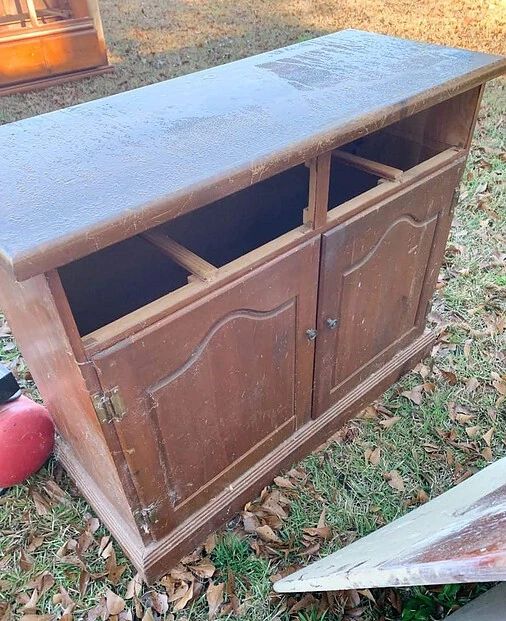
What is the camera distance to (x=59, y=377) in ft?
4.16

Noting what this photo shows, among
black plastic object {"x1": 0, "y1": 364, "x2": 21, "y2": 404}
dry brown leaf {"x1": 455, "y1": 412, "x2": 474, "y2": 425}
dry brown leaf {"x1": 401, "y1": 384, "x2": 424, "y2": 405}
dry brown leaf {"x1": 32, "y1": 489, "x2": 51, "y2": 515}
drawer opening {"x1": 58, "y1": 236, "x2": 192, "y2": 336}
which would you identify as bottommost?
dry brown leaf {"x1": 455, "y1": 412, "x2": 474, "y2": 425}

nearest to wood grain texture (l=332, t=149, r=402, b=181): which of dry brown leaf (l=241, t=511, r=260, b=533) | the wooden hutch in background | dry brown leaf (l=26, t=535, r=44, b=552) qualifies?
dry brown leaf (l=241, t=511, r=260, b=533)

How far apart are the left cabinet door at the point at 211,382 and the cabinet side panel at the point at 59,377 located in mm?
84

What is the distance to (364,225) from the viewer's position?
1484 mm

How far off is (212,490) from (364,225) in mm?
919

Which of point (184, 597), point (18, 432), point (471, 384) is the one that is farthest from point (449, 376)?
point (18, 432)

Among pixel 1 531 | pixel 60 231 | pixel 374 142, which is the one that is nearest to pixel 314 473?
pixel 1 531

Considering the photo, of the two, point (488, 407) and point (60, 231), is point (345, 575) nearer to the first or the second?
point (60, 231)

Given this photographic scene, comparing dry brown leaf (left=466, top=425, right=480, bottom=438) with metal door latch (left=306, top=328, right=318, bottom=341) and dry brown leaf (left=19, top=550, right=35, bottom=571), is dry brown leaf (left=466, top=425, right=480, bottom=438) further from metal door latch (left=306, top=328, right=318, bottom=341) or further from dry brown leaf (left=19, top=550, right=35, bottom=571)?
dry brown leaf (left=19, top=550, right=35, bottom=571)

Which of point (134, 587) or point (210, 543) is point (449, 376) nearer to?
point (210, 543)

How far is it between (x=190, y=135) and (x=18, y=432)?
43.4 inches

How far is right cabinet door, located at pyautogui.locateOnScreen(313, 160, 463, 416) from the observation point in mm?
1506

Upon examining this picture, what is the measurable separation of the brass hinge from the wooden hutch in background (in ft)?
14.5

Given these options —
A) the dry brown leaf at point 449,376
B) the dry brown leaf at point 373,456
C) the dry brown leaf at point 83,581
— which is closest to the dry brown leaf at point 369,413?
the dry brown leaf at point 373,456
